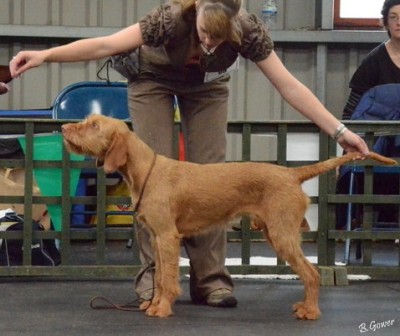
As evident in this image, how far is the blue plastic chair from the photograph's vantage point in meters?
6.31

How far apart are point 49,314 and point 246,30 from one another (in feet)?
4.25

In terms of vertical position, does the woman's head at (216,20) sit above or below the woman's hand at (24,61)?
above

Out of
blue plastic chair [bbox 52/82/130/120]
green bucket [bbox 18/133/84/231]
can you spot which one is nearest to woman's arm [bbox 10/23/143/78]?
green bucket [bbox 18/133/84/231]

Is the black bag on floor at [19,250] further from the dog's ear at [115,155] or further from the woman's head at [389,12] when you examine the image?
the woman's head at [389,12]

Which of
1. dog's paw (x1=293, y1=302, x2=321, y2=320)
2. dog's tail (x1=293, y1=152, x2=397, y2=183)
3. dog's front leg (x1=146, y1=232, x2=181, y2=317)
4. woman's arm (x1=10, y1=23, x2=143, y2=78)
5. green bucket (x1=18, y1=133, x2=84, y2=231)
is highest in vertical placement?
woman's arm (x1=10, y1=23, x2=143, y2=78)

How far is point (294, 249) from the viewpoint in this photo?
363cm

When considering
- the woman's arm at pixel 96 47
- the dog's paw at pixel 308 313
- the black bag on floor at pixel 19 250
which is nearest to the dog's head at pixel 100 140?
the woman's arm at pixel 96 47

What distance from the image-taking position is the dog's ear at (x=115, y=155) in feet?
11.7

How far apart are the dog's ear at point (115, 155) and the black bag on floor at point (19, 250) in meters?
1.41

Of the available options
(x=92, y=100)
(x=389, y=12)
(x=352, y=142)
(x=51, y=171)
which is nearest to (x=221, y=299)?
(x=352, y=142)

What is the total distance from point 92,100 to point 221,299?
273 cm

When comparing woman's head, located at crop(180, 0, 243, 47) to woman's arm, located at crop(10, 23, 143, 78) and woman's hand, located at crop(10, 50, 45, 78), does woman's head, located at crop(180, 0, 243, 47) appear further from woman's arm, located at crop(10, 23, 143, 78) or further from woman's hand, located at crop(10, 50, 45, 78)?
woman's hand, located at crop(10, 50, 45, 78)

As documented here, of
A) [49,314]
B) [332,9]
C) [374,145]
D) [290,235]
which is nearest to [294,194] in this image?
[290,235]

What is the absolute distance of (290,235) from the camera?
11.9ft
